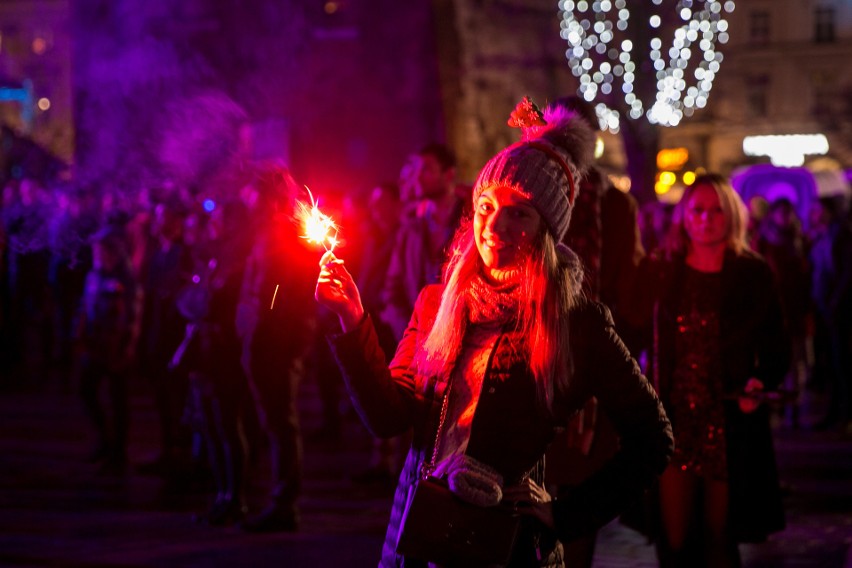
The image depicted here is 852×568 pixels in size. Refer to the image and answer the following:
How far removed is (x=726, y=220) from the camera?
210 inches

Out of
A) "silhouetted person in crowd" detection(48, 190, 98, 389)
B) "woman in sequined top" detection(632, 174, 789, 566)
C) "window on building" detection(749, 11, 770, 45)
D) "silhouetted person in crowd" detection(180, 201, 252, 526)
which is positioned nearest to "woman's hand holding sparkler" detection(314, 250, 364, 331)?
"woman in sequined top" detection(632, 174, 789, 566)

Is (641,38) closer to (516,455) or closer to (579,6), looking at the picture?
(579,6)

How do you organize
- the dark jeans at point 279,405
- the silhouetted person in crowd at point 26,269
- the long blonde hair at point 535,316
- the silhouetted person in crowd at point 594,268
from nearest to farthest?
the long blonde hair at point 535,316 → the silhouetted person in crowd at point 594,268 → the dark jeans at point 279,405 → the silhouetted person in crowd at point 26,269

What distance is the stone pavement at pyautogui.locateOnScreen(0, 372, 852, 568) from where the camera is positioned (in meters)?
6.56

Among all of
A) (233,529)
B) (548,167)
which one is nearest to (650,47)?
(233,529)

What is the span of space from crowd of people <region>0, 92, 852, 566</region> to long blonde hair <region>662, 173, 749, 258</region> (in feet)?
0.04

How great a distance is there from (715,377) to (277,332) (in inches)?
111

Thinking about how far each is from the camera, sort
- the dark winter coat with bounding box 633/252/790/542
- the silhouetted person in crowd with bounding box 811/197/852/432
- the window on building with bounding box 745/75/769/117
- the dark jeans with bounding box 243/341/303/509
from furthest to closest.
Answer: the window on building with bounding box 745/75/769/117 → the silhouetted person in crowd with bounding box 811/197/852/432 → the dark jeans with bounding box 243/341/303/509 → the dark winter coat with bounding box 633/252/790/542

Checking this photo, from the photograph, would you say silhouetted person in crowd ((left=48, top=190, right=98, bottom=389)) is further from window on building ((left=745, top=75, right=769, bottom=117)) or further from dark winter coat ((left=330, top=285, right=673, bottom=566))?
window on building ((left=745, top=75, right=769, bottom=117))

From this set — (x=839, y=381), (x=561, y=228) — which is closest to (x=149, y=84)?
(x=839, y=381)

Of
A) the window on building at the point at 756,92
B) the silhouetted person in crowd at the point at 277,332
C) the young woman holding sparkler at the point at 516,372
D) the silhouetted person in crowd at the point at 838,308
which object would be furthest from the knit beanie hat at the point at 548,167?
the window on building at the point at 756,92

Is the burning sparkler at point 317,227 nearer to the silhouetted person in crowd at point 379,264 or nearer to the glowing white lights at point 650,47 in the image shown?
the silhouetted person in crowd at point 379,264

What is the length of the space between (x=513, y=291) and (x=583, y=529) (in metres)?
0.64

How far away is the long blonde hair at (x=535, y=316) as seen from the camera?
297 centimetres
